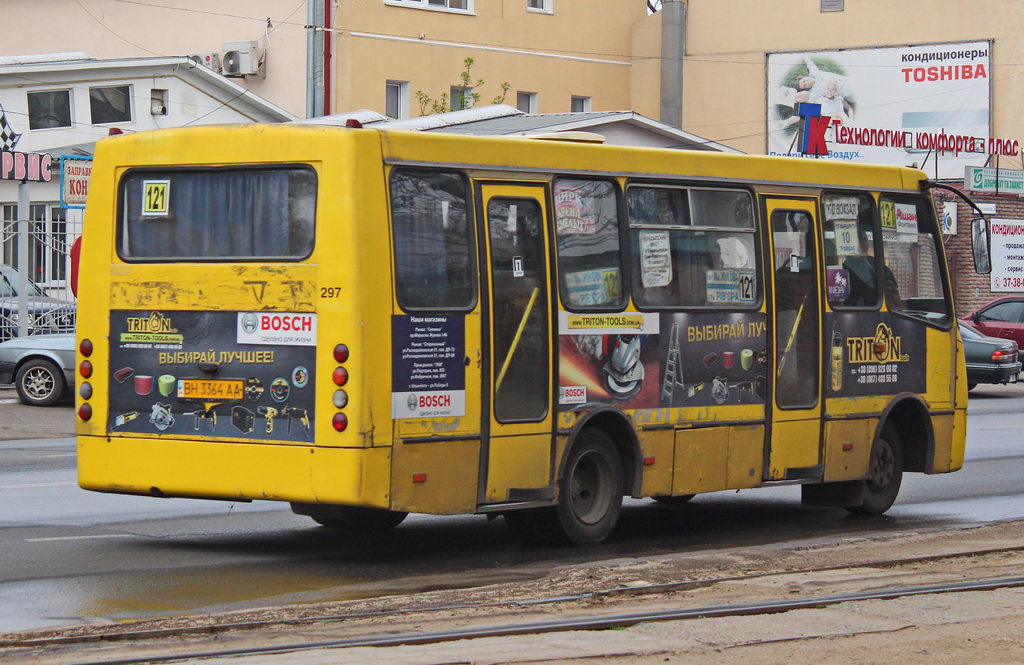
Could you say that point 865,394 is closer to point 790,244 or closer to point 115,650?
point 790,244

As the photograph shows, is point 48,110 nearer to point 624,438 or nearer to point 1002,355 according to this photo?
point 1002,355

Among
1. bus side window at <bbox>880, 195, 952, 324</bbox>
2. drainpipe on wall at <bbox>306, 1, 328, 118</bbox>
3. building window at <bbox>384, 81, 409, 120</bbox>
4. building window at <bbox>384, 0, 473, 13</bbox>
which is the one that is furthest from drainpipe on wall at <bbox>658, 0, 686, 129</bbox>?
bus side window at <bbox>880, 195, 952, 324</bbox>

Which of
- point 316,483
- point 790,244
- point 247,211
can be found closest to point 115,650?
point 316,483

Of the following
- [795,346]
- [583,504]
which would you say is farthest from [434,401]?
[795,346]

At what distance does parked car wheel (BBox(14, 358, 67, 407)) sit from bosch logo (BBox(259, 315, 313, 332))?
13078 millimetres

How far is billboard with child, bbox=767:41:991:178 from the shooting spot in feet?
152

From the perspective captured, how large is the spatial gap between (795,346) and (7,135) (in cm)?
3219

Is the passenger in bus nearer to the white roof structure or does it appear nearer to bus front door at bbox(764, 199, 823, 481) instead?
bus front door at bbox(764, 199, 823, 481)

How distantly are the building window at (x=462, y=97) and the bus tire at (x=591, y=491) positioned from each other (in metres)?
32.1

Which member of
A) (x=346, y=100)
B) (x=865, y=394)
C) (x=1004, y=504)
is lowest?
(x=1004, y=504)

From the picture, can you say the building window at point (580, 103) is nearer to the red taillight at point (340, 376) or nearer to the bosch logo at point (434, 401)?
the bosch logo at point (434, 401)

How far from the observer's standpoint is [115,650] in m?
6.95

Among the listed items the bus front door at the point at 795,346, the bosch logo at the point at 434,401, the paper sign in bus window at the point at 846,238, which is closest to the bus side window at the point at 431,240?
the bosch logo at the point at 434,401

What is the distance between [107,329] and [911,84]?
41531mm
